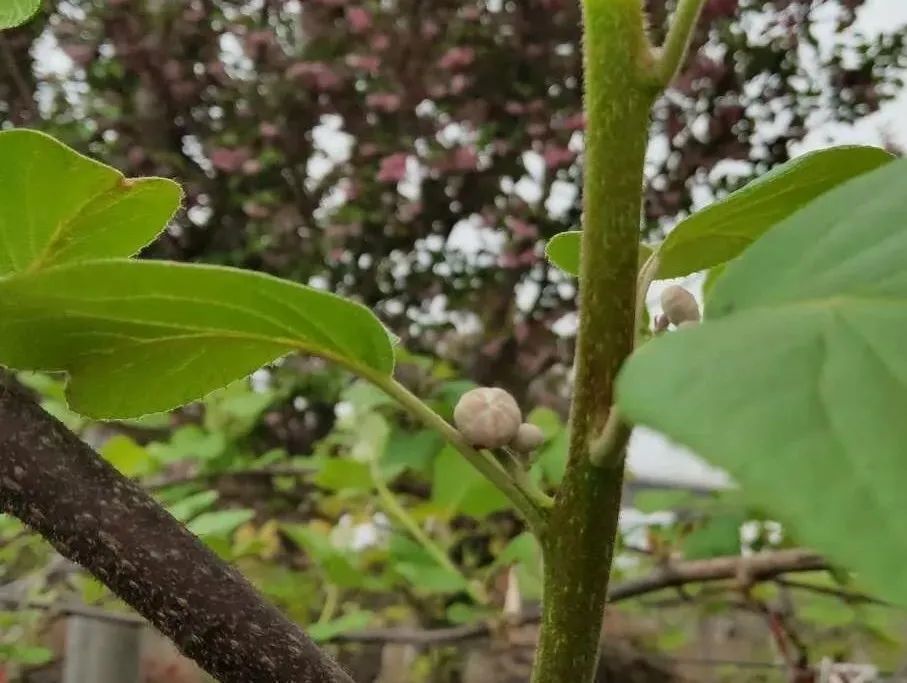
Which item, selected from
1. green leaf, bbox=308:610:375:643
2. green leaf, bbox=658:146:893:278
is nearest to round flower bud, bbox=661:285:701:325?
green leaf, bbox=658:146:893:278

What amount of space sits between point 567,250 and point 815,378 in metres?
0.19

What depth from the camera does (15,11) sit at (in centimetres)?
24

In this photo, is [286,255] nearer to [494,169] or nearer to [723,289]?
[494,169]

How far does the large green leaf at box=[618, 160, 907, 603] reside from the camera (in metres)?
0.10

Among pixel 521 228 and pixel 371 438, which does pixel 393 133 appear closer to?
pixel 521 228

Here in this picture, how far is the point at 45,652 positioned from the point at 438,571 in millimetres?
291

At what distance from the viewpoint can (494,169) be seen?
163 centimetres

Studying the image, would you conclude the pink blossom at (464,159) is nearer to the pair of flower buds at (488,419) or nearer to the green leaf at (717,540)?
the green leaf at (717,540)

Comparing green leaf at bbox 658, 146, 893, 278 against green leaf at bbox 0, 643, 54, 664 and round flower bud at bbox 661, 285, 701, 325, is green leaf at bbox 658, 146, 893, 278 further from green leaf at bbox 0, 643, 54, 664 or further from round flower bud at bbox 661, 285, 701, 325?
Result: green leaf at bbox 0, 643, 54, 664

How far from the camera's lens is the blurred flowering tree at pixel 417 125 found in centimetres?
159

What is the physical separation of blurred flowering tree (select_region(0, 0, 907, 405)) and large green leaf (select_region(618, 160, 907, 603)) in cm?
140

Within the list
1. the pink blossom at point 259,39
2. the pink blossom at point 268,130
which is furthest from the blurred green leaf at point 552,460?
the pink blossom at point 259,39

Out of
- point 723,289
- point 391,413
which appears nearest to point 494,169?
point 391,413

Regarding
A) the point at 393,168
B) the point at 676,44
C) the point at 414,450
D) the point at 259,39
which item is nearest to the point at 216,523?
the point at 414,450
